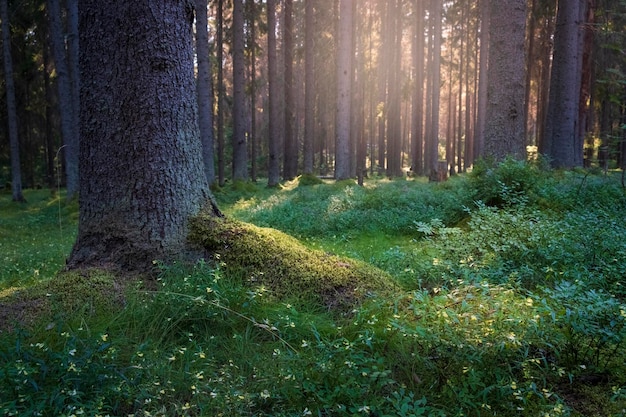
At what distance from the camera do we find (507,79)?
370 inches

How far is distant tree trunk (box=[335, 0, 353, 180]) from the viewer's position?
18.1 metres

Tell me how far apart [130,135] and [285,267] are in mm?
1876

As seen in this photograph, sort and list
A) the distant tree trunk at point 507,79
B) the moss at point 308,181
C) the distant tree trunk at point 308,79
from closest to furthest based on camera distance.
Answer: the distant tree trunk at point 507,79
the moss at point 308,181
the distant tree trunk at point 308,79

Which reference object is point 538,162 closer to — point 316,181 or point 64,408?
point 316,181

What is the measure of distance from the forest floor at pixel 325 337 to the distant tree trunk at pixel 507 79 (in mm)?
4519

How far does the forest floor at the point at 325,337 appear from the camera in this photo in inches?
105

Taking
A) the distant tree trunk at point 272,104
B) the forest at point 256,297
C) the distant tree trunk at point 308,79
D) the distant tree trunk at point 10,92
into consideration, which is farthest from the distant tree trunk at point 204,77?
the forest at point 256,297

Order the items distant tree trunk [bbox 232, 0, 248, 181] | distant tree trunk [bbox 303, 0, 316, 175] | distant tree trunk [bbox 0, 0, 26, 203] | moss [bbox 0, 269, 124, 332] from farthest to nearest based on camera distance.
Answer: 1. distant tree trunk [bbox 303, 0, 316, 175]
2. distant tree trunk [bbox 232, 0, 248, 181]
3. distant tree trunk [bbox 0, 0, 26, 203]
4. moss [bbox 0, 269, 124, 332]

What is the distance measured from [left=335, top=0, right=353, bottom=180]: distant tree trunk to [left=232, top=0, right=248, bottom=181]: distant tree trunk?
4.45 metres

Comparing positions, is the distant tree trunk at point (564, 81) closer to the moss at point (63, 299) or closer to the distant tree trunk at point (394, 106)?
the distant tree trunk at point (394, 106)

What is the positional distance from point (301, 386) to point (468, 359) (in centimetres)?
102

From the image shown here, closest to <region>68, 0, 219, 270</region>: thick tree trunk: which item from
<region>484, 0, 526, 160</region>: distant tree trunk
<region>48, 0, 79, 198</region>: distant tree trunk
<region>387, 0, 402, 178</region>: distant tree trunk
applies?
<region>484, 0, 526, 160</region>: distant tree trunk

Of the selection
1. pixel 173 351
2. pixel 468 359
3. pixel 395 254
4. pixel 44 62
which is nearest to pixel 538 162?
pixel 395 254

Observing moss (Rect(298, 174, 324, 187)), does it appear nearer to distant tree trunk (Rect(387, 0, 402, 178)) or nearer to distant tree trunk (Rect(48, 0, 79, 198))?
distant tree trunk (Rect(48, 0, 79, 198))
